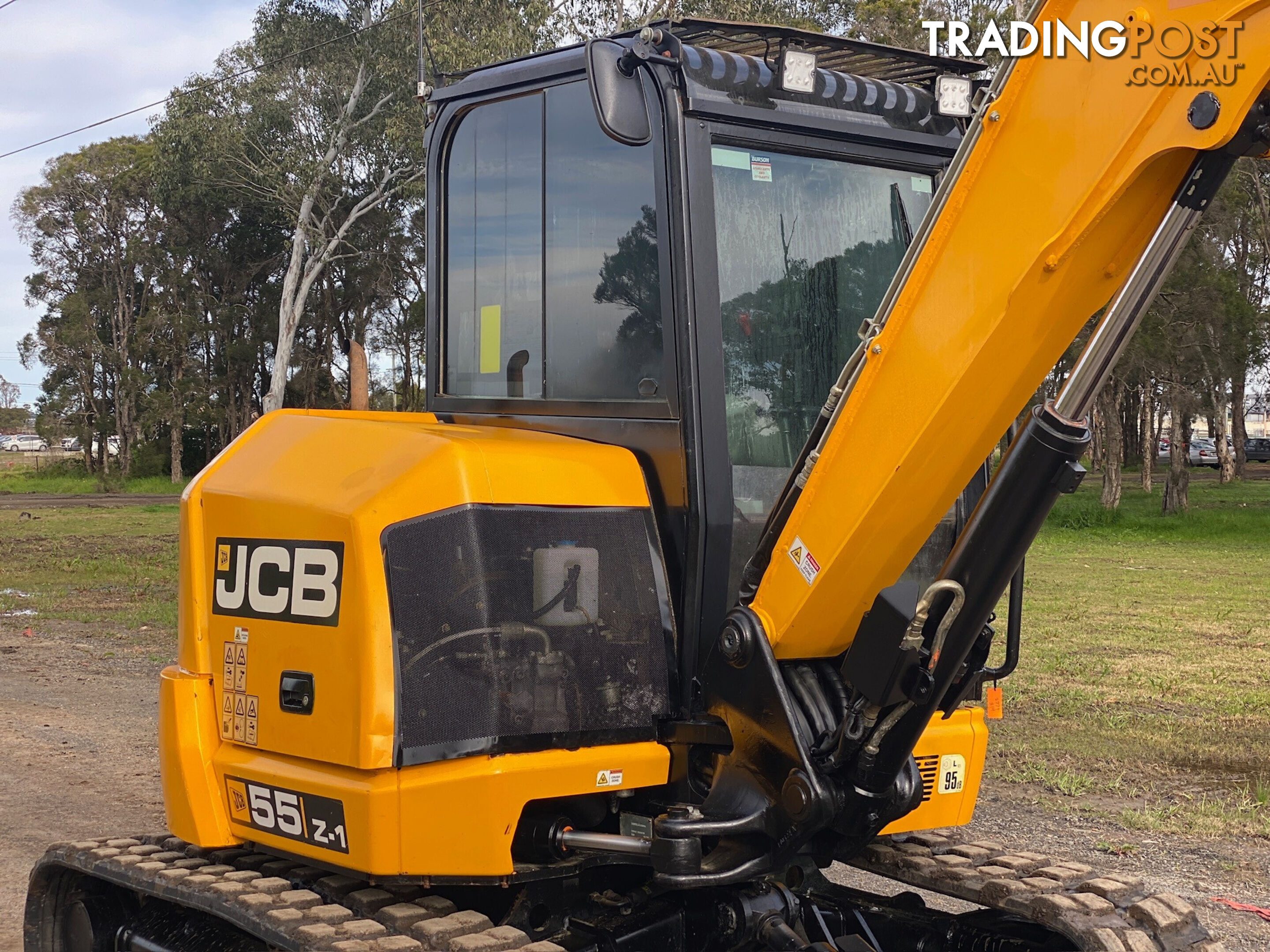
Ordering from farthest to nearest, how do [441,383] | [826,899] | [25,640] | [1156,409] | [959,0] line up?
[1156,409] → [959,0] → [25,640] → [441,383] → [826,899]

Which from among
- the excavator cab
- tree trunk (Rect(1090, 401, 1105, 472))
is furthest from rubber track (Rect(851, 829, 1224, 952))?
tree trunk (Rect(1090, 401, 1105, 472))

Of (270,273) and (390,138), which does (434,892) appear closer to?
(390,138)

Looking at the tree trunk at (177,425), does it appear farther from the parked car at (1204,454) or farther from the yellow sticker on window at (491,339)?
the yellow sticker on window at (491,339)

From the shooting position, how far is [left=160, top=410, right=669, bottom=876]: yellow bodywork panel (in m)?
3.32

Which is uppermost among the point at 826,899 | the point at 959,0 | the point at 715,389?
the point at 959,0

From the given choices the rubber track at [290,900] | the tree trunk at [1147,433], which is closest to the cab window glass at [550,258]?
the rubber track at [290,900]

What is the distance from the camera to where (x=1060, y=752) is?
830cm

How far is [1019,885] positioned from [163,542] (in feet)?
72.6

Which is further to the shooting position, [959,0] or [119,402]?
[119,402]

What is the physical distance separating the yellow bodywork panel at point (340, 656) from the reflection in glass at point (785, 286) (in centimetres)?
34

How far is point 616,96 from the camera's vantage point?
335 cm

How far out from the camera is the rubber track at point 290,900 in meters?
3.23

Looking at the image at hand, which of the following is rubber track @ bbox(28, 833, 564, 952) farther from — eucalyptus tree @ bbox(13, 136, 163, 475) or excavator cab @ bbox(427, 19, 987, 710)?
eucalyptus tree @ bbox(13, 136, 163, 475)

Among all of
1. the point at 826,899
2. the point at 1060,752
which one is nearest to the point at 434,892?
the point at 826,899
